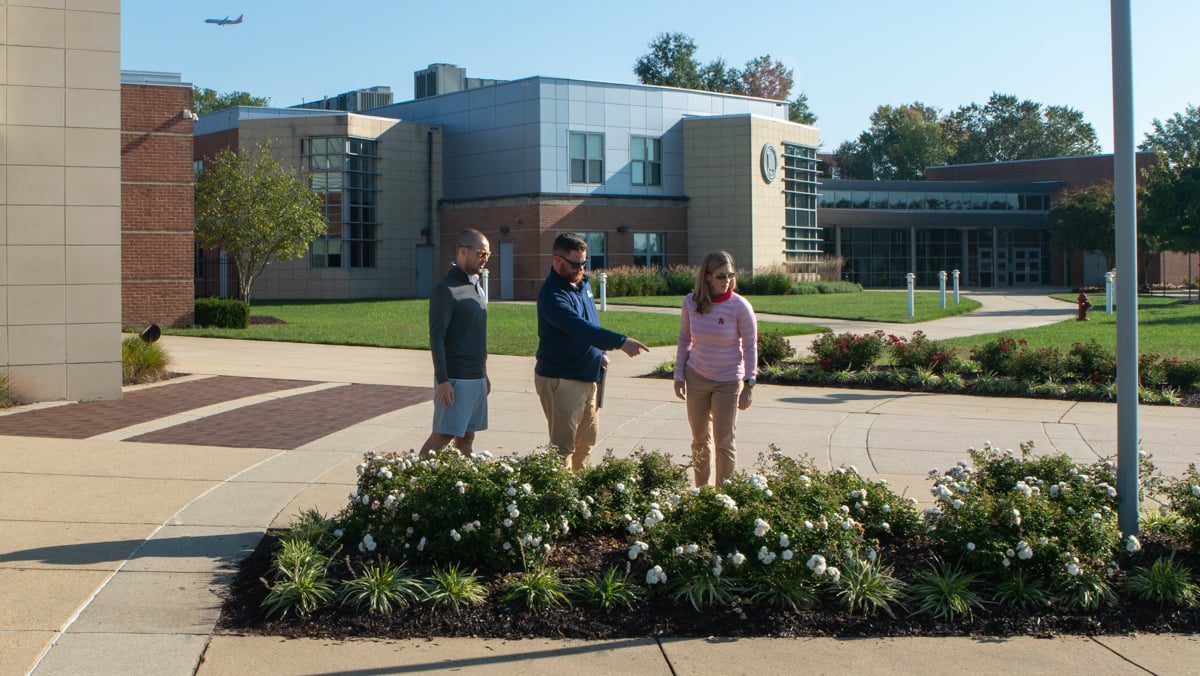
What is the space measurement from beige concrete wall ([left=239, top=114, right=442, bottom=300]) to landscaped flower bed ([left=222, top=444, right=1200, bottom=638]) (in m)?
38.8

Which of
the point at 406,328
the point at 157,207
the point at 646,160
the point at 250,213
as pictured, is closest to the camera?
the point at 406,328

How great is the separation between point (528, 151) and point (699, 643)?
129 feet

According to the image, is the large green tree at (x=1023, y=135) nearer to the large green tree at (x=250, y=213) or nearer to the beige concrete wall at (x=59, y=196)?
the large green tree at (x=250, y=213)

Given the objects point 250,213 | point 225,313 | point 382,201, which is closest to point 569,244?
point 225,313

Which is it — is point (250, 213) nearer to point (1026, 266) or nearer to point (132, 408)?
point (132, 408)

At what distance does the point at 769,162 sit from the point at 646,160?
5.23 m

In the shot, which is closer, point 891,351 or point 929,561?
point 929,561

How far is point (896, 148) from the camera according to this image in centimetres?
10075

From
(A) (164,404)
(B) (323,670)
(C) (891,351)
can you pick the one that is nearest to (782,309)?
(C) (891,351)

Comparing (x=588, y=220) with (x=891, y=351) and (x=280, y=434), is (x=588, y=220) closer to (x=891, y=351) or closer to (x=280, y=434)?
(x=891, y=351)

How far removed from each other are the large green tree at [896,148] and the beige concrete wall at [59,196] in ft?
309

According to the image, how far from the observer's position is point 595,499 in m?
6.79

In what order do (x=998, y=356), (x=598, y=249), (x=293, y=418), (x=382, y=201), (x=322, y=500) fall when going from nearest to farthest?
(x=322, y=500) < (x=293, y=418) < (x=998, y=356) < (x=598, y=249) < (x=382, y=201)

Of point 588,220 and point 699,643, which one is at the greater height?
point 588,220
